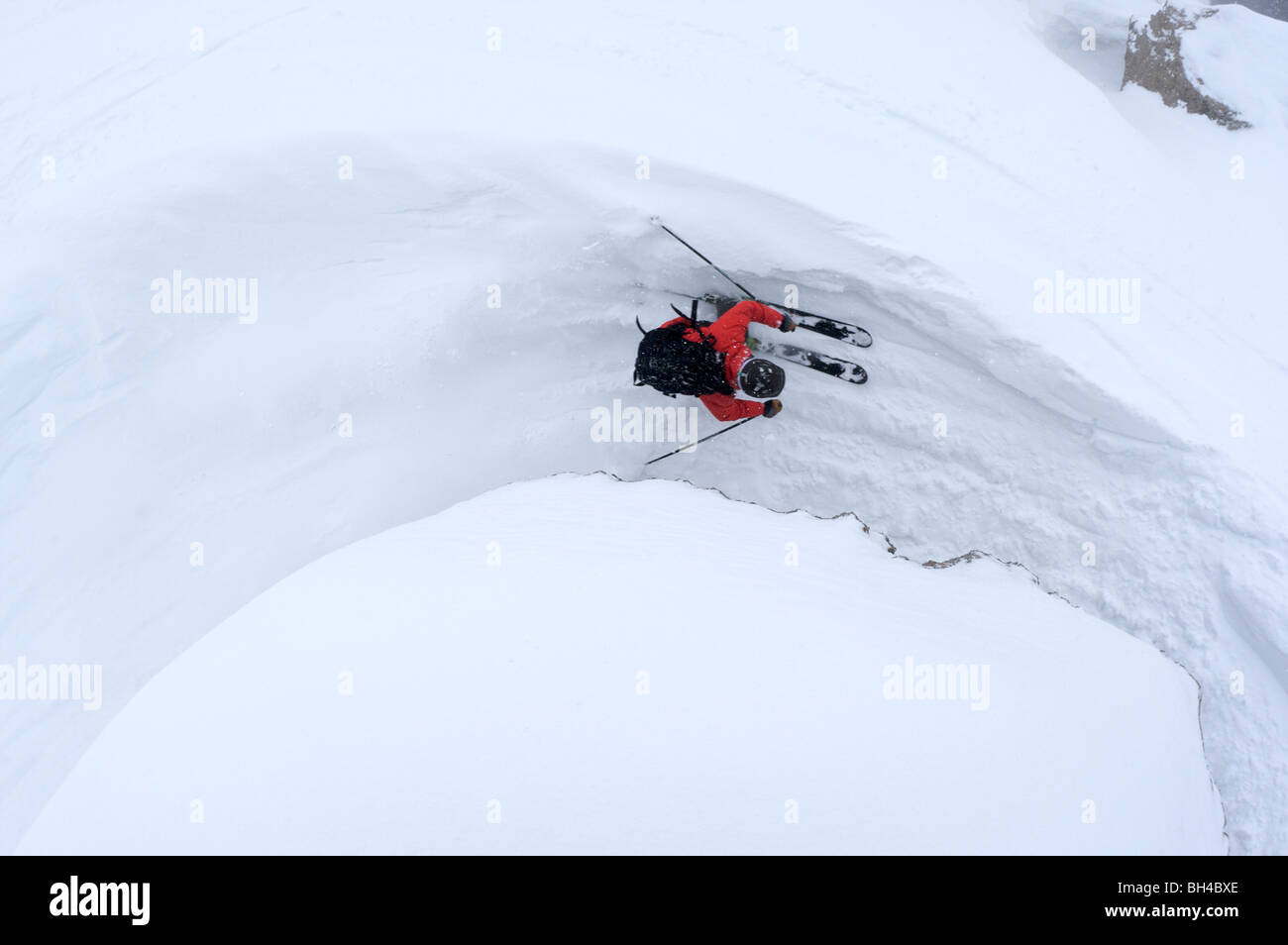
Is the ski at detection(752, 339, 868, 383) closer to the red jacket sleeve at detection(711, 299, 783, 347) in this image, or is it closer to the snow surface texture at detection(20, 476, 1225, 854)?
the red jacket sleeve at detection(711, 299, 783, 347)

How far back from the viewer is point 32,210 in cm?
496

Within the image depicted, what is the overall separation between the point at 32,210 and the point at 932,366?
251 inches

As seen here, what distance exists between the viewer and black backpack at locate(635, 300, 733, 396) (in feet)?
15.7

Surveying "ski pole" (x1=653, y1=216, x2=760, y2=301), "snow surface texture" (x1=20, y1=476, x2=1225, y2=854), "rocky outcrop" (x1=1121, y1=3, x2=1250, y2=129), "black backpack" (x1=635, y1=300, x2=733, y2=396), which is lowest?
"snow surface texture" (x1=20, y1=476, x2=1225, y2=854)

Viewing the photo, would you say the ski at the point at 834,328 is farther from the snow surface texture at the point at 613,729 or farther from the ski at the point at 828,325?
the snow surface texture at the point at 613,729

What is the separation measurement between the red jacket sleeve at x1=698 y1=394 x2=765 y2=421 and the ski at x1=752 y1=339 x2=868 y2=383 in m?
0.44

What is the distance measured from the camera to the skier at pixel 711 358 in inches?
188

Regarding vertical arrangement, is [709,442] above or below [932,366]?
below

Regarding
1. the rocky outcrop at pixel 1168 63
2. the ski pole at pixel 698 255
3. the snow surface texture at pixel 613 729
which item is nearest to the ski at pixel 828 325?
the ski pole at pixel 698 255

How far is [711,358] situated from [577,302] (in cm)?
129

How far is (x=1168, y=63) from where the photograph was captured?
6688mm

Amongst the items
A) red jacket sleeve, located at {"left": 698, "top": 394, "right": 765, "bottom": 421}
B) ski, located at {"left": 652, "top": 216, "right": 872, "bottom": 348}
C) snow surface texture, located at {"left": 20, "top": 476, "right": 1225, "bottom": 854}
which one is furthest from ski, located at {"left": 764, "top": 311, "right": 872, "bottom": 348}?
snow surface texture, located at {"left": 20, "top": 476, "right": 1225, "bottom": 854}

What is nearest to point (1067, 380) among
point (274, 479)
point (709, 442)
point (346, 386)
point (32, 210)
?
point (709, 442)
